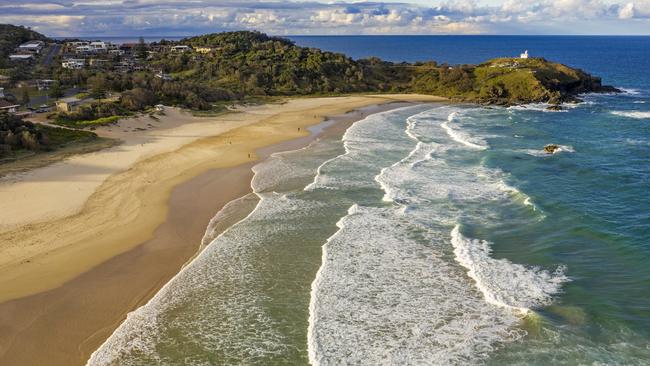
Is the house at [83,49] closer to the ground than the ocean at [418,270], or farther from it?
farther from it

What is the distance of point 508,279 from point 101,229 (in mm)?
17090

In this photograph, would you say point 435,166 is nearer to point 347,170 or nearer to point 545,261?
point 347,170

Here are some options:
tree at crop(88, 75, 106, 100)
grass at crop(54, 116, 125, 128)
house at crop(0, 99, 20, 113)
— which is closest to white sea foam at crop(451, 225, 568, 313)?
grass at crop(54, 116, 125, 128)

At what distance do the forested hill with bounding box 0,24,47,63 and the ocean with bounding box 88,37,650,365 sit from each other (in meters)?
83.4

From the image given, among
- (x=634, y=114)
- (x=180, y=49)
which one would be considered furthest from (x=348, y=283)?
(x=180, y=49)

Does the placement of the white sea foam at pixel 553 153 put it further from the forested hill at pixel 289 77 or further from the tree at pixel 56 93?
the tree at pixel 56 93

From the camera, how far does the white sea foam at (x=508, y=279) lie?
672 inches

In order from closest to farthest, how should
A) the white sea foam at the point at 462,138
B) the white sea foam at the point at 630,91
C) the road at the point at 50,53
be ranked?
the white sea foam at the point at 462,138
the white sea foam at the point at 630,91
the road at the point at 50,53

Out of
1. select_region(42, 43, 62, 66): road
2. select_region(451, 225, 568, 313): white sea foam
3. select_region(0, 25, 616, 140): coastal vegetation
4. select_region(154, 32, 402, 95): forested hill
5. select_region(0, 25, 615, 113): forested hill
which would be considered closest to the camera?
select_region(451, 225, 568, 313): white sea foam

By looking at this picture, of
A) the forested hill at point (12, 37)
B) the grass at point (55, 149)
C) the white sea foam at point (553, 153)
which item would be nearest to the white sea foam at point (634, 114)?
the white sea foam at point (553, 153)

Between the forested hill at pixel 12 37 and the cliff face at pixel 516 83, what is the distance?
74590 millimetres

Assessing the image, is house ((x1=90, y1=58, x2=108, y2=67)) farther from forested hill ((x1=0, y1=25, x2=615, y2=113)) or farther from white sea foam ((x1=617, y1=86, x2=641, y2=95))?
white sea foam ((x1=617, y1=86, x2=641, y2=95))

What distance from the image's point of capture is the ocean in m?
14.7

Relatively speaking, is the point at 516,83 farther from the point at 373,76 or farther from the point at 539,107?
the point at 373,76
